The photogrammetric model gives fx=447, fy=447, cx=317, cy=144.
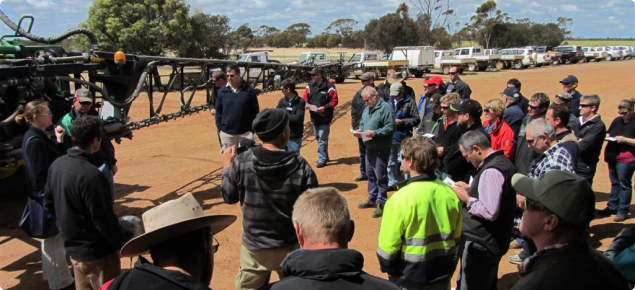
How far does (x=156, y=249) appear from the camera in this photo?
1.90 metres

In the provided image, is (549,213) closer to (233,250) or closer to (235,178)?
(235,178)

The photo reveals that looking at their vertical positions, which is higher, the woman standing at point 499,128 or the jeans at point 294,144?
the woman standing at point 499,128

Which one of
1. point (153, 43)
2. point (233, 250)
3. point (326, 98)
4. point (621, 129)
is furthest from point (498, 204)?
point (153, 43)

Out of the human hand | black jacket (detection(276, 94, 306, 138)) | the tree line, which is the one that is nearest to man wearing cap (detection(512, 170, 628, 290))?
the human hand

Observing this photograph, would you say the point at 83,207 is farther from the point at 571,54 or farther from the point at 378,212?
the point at 571,54

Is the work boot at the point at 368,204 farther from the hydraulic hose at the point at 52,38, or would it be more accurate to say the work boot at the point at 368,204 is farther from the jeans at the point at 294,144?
the hydraulic hose at the point at 52,38

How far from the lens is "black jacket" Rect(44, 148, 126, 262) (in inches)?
125

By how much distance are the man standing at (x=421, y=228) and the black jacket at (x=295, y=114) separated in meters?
4.96

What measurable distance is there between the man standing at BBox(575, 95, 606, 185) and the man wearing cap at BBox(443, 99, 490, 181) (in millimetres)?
1808

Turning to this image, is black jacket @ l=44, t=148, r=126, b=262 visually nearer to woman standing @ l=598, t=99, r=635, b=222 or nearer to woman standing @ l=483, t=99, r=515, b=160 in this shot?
woman standing @ l=483, t=99, r=515, b=160

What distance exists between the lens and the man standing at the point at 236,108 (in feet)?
22.5

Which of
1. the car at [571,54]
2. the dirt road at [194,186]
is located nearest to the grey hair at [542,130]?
the dirt road at [194,186]

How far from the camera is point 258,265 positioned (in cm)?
316

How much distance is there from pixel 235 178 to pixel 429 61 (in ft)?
100
